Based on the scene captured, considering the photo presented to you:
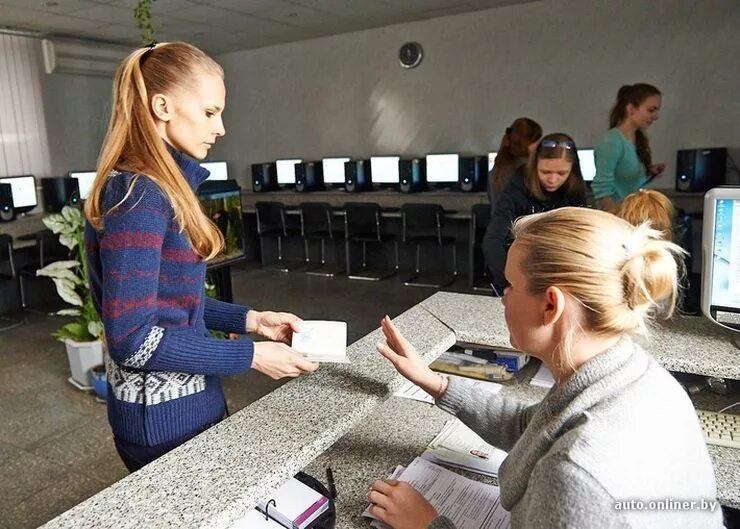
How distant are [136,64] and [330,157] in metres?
6.16

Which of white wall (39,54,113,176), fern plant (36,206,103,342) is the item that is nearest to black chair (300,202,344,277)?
white wall (39,54,113,176)

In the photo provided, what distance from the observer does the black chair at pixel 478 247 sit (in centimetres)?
537

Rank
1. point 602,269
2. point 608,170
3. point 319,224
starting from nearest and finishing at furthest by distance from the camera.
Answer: point 602,269
point 608,170
point 319,224

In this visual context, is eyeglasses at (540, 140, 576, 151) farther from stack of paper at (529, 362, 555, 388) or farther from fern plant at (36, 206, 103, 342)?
fern plant at (36, 206, 103, 342)

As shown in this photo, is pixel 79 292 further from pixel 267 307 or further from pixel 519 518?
pixel 519 518

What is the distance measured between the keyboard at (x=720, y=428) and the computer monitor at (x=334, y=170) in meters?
5.75

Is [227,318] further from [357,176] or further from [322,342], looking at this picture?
[357,176]

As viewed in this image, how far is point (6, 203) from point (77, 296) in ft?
9.69

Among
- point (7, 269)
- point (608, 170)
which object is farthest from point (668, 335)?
point (7, 269)

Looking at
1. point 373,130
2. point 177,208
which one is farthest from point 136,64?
point 373,130

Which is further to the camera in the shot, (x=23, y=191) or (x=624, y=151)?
(x=23, y=191)

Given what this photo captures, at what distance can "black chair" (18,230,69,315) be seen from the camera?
5.36 metres

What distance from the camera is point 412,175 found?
629 centimetres

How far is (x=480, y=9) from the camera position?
586 centimetres
